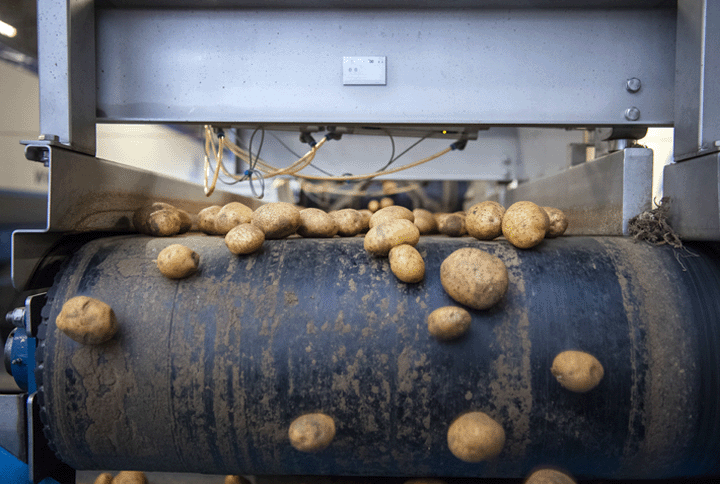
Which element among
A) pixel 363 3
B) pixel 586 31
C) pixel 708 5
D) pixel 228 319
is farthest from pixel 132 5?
pixel 708 5

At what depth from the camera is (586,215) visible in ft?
3.52

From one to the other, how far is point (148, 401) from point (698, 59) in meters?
1.19

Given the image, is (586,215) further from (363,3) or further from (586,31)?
(363,3)

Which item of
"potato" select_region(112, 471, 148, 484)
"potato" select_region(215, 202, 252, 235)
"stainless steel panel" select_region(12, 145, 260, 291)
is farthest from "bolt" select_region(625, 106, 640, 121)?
"potato" select_region(112, 471, 148, 484)

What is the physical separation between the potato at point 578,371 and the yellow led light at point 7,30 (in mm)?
2165

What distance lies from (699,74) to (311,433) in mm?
973

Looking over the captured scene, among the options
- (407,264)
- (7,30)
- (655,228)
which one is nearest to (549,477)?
(407,264)

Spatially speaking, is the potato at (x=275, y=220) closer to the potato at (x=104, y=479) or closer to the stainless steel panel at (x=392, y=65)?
the stainless steel panel at (x=392, y=65)

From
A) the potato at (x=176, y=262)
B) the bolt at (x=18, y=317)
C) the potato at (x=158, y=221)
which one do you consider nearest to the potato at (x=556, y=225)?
the potato at (x=176, y=262)

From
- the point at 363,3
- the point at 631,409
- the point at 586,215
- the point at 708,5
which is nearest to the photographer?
the point at 631,409

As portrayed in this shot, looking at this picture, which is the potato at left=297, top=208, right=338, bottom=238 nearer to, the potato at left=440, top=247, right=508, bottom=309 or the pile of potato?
the pile of potato

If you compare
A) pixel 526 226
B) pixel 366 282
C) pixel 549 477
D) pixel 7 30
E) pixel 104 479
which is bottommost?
pixel 104 479

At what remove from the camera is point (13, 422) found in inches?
30.5

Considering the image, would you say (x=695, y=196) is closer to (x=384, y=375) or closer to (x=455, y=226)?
(x=455, y=226)
